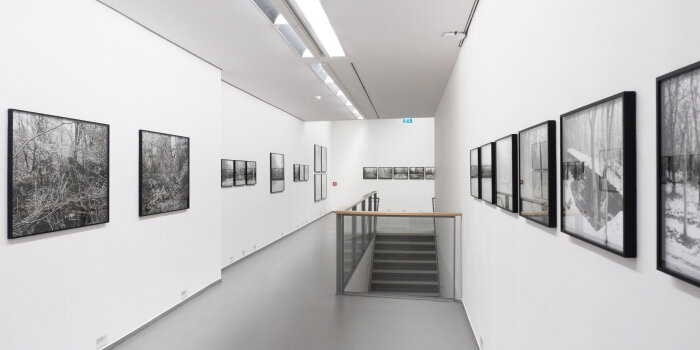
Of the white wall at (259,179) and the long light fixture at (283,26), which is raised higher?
the long light fixture at (283,26)

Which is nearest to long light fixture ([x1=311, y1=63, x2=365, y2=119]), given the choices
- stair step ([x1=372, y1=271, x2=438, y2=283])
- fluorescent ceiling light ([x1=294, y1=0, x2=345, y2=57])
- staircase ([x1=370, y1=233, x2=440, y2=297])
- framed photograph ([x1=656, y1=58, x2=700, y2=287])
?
fluorescent ceiling light ([x1=294, y1=0, x2=345, y2=57])

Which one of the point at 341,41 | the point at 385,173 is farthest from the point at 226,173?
the point at 385,173

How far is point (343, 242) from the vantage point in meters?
6.28

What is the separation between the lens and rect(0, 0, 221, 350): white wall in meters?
3.11

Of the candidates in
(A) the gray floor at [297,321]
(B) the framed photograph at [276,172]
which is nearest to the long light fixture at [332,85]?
(B) the framed photograph at [276,172]

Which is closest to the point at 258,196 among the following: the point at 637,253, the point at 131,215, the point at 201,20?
the point at 131,215

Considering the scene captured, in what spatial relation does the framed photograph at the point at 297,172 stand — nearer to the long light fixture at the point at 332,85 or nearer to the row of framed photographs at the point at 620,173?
the long light fixture at the point at 332,85

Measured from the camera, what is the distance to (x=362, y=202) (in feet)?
29.6

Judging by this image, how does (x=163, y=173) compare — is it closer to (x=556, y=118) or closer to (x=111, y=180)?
(x=111, y=180)

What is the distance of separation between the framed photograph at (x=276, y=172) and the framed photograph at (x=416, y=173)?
7.98 meters

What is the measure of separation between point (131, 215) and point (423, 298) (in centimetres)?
436

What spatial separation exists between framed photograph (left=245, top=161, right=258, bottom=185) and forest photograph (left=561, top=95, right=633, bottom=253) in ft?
24.7

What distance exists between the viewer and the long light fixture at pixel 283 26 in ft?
13.5

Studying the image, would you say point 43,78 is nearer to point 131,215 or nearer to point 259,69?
point 131,215
